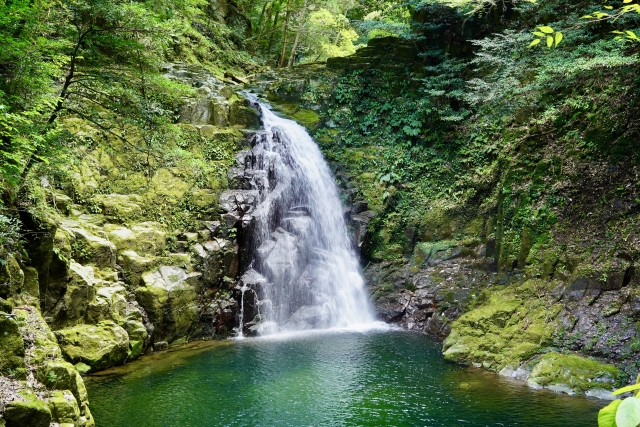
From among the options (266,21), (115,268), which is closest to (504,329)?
(115,268)

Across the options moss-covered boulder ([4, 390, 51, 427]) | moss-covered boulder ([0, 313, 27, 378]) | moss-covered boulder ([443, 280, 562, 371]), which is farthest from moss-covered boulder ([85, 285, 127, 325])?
moss-covered boulder ([443, 280, 562, 371])

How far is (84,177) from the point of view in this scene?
11406 millimetres

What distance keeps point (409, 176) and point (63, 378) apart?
502 inches

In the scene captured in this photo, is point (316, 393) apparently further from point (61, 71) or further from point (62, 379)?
point (61, 71)

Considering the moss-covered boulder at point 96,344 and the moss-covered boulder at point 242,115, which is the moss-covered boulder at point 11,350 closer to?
the moss-covered boulder at point 96,344

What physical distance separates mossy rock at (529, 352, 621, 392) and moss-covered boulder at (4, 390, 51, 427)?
8.23 m

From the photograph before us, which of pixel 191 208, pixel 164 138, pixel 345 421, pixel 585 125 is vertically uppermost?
pixel 585 125

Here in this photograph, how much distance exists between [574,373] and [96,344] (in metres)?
9.23

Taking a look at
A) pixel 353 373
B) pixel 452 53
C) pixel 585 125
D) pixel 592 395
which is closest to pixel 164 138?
pixel 353 373

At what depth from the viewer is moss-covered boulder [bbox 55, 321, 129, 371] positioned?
27.8 feet

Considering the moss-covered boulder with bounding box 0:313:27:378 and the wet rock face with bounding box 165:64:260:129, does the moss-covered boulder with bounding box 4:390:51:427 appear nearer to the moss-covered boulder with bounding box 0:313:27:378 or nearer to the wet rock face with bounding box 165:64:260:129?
the moss-covered boulder with bounding box 0:313:27:378

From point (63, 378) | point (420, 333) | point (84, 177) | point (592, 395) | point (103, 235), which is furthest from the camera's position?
point (420, 333)

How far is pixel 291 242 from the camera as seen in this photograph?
558 inches

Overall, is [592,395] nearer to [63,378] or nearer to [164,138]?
[63,378]
